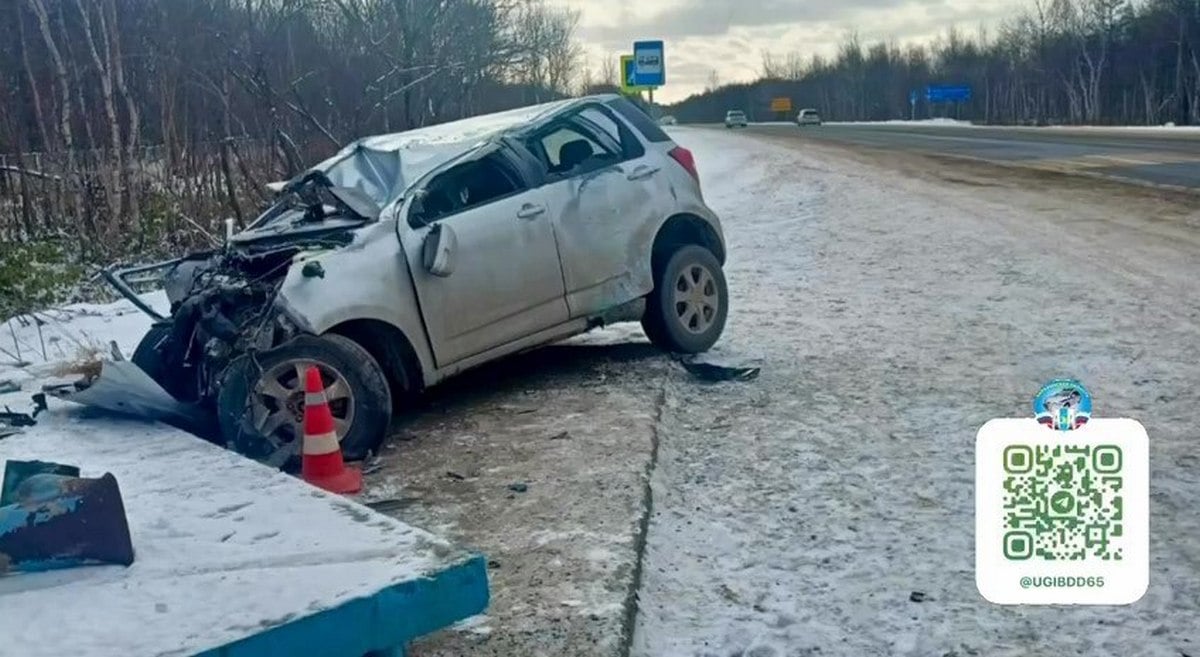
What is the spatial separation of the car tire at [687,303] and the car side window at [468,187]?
1235mm

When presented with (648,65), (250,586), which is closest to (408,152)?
(250,586)

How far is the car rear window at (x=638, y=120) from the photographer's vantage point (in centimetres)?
726

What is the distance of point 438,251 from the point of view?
5.79 meters

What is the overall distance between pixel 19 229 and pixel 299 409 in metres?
12.5

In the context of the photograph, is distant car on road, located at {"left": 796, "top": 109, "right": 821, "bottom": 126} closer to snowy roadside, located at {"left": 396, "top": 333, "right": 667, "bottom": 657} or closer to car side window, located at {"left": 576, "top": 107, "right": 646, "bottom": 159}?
snowy roadside, located at {"left": 396, "top": 333, "right": 667, "bottom": 657}

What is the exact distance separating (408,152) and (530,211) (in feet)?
3.06

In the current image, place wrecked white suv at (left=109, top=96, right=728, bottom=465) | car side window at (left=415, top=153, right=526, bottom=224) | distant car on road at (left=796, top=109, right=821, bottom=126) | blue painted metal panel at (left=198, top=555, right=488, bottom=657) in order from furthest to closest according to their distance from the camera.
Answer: distant car on road at (left=796, top=109, right=821, bottom=126) → car side window at (left=415, top=153, right=526, bottom=224) → wrecked white suv at (left=109, top=96, right=728, bottom=465) → blue painted metal panel at (left=198, top=555, right=488, bottom=657)

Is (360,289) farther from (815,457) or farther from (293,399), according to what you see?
(815,457)

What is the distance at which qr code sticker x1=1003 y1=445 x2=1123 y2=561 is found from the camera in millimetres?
3650

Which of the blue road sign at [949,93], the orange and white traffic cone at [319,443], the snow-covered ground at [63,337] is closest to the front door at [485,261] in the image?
the orange and white traffic cone at [319,443]

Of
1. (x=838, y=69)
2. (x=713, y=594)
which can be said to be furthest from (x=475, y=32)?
(x=838, y=69)

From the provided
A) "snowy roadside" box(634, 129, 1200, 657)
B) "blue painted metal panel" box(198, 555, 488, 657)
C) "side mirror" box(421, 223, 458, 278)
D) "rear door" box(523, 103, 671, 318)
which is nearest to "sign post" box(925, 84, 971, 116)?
"snowy roadside" box(634, 129, 1200, 657)

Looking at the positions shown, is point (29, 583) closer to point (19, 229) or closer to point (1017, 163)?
point (19, 229)

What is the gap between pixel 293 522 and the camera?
3.68 m
